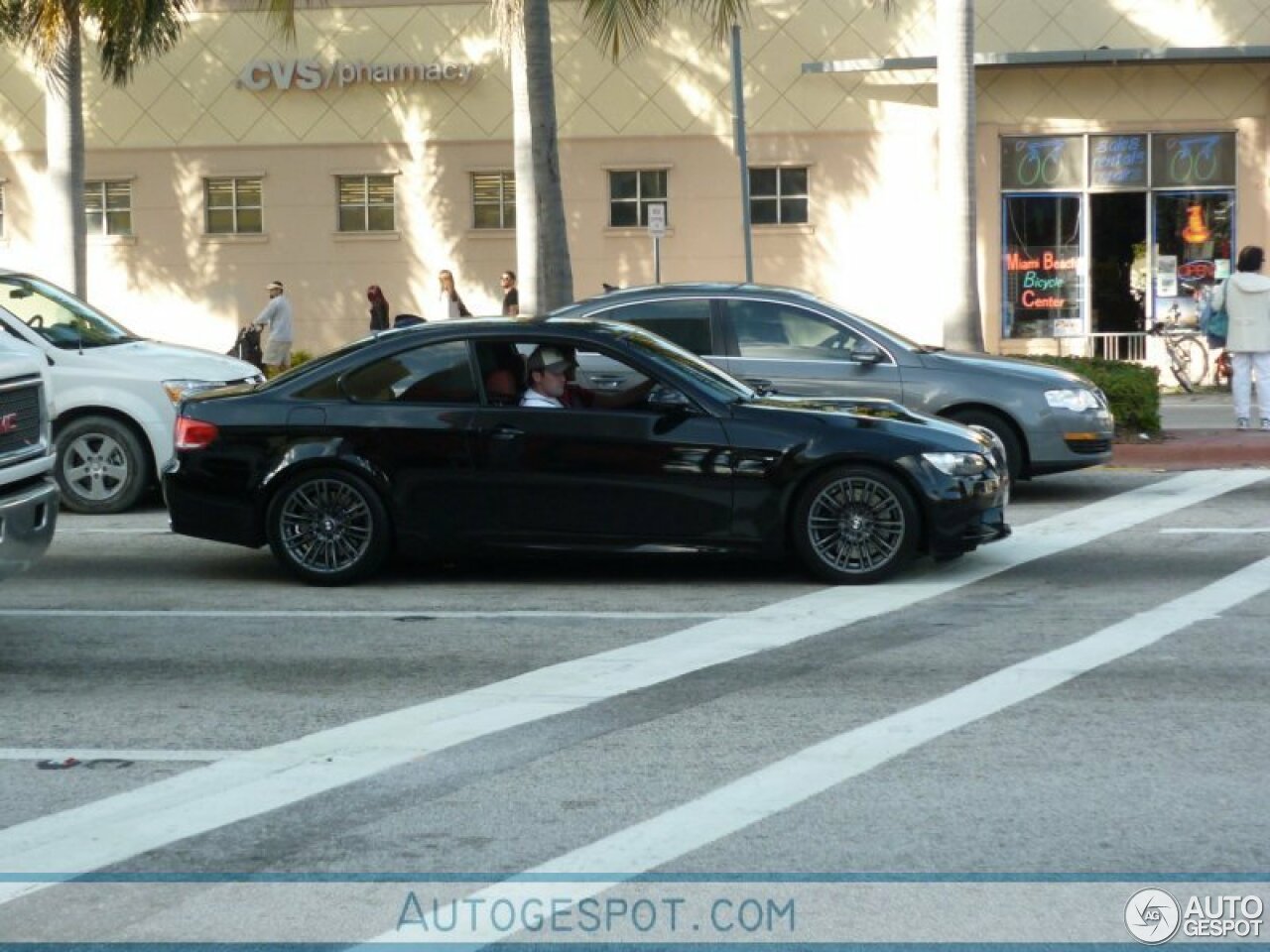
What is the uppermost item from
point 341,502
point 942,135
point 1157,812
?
point 942,135

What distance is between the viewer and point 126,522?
45.5 feet

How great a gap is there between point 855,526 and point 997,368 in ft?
12.8

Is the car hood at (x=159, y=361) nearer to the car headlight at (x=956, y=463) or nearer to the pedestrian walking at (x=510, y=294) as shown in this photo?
the car headlight at (x=956, y=463)

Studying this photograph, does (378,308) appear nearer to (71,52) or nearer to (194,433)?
(71,52)

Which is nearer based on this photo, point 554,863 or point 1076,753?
point 554,863

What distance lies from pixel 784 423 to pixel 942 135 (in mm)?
11261

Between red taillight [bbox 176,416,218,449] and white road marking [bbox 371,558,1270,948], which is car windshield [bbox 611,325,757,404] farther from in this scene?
white road marking [bbox 371,558,1270,948]

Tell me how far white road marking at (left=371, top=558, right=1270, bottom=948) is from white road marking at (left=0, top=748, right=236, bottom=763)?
72.7 inches

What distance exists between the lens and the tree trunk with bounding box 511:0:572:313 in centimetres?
1997

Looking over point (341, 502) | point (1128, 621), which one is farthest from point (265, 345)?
point (1128, 621)

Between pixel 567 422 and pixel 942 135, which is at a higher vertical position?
pixel 942 135

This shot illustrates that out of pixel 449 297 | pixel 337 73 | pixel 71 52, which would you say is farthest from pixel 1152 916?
pixel 337 73

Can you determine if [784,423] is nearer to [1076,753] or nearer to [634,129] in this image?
[1076,753]

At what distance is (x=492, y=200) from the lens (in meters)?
29.5
